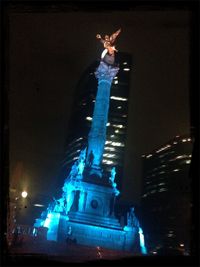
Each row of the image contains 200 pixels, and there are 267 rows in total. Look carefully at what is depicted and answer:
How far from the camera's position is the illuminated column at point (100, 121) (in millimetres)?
25969

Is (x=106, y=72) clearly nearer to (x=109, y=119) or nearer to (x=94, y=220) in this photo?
(x=94, y=220)

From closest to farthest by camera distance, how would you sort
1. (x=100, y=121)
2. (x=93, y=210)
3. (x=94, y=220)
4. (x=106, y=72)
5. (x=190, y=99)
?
(x=190, y=99) → (x=94, y=220) → (x=93, y=210) → (x=100, y=121) → (x=106, y=72)

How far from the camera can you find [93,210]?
23.8 metres

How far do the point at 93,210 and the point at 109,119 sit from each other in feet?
80.5

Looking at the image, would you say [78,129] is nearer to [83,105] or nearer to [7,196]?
[83,105]

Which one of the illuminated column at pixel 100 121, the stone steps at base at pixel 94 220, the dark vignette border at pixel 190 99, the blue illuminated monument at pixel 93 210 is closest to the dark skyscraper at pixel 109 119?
the illuminated column at pixel 100 121

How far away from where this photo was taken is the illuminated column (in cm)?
2597

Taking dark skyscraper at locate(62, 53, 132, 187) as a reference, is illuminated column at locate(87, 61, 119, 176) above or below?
below

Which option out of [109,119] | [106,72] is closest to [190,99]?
[106,72]

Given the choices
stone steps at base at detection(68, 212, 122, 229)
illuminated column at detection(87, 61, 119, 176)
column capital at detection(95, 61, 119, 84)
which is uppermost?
column capital at detection(95, 61, 119, 84)

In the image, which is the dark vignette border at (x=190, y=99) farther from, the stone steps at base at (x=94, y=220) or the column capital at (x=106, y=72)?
the column capital at (x=106, y=72)

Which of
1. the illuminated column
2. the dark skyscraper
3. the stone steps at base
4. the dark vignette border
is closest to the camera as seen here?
the dark vignette border

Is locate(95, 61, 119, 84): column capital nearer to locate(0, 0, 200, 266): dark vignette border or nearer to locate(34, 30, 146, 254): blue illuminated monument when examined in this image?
locate(34, 30, 146, 254): blue illuminated monument

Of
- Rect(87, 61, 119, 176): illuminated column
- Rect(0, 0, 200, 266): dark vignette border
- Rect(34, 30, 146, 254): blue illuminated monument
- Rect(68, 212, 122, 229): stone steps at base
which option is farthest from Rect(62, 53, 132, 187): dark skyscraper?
Rect(0, 0, 200, 266): dark vignette border
